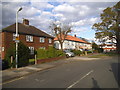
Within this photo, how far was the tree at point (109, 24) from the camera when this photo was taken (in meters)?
32.8

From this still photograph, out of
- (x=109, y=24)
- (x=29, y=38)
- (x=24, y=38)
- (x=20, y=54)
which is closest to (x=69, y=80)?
(x=20, y=54)

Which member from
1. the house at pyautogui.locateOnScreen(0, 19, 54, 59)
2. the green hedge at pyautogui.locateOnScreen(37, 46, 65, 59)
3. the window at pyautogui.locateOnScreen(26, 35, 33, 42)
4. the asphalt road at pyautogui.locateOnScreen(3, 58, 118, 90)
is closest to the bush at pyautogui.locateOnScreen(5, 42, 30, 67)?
the asphalt road at pyautogui.locateOnScreen(3, 58, 118, 90)

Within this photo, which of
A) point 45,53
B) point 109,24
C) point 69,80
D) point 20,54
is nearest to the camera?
point 69,80

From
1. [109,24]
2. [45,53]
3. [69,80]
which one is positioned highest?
[109,24]

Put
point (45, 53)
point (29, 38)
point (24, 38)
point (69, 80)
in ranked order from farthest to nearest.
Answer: point (29, 38) < point (24, 38) < point (45, 53) < point (69, 80)

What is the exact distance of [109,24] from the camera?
3516 cm

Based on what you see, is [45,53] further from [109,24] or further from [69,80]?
[109,24]

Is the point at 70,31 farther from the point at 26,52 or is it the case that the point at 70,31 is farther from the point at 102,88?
the point at 102,88

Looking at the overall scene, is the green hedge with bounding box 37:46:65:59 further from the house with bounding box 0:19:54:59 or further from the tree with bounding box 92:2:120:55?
the tree with bounding box 92:2:120:55


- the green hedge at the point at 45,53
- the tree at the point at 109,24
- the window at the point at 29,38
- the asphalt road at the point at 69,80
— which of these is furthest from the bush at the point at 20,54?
the tree at the point at 109,24

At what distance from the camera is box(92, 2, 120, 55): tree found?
3285 cm

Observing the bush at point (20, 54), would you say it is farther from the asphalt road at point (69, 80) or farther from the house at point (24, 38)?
the house at point (24, 38)

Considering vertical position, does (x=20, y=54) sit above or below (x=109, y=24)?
below

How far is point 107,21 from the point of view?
34406 mm
